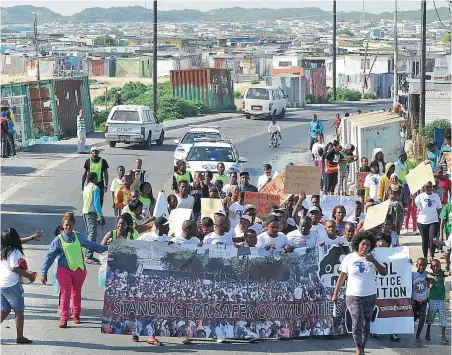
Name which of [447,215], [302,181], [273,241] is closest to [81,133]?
[302,181]

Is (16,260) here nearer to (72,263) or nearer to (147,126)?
(72,263)

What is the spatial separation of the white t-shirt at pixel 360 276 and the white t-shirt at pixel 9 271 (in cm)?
352

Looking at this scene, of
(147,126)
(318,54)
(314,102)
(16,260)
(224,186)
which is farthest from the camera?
(318,54)

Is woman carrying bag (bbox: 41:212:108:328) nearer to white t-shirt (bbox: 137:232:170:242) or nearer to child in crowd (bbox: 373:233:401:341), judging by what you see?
white t-shirt (bbox: 137:232:170:242)

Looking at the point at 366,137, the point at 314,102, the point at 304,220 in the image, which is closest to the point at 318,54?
the point at 314,102

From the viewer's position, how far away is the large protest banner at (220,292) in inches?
484

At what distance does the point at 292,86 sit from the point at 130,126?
31075mm

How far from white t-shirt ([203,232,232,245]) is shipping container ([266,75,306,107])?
2081 inches

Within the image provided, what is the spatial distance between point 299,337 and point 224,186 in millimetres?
7575

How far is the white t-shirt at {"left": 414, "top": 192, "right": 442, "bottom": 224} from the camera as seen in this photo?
1773 centimetres

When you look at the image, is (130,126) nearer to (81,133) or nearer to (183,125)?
(81,133)

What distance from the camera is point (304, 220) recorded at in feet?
43.5

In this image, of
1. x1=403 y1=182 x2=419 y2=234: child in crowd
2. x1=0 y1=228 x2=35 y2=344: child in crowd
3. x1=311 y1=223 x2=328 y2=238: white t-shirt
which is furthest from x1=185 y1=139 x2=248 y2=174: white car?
x1=0 y1=228 x2=35 y2=344: child in crowd

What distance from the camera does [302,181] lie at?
57.8 feet
